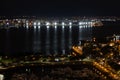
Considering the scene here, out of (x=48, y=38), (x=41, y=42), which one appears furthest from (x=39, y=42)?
(x=48, y=38)

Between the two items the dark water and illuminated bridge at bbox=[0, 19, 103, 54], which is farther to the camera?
illuminated bridge at bbox=[0, 19, 103, 54]

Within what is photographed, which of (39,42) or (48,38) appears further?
(48,38)

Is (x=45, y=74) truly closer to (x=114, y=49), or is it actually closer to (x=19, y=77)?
(x=19, y=77)

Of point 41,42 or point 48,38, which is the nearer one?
point 41,42

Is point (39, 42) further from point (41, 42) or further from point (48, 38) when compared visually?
point (48, 38)

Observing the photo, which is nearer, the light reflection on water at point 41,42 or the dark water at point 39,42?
the dark water at point 39,42

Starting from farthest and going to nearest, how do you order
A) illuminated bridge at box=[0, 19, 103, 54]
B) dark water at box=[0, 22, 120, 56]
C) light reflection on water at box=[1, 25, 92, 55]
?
illuminated bridge at box=[0, 19, 103, 54]
light reflection on water at box=[1, 25, 92, 55]
dark water at box=[0, 22, 120, 56]

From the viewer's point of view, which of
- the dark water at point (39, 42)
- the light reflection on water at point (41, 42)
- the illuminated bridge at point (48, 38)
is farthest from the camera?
the illuminated bridge at point (48, 38)

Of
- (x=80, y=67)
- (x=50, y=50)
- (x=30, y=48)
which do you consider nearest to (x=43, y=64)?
(x=80, y=67)

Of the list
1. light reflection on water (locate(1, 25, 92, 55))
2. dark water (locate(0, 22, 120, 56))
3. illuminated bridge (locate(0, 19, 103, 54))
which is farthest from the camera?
illuminated bridge (locate(0, 19, 103, 54))

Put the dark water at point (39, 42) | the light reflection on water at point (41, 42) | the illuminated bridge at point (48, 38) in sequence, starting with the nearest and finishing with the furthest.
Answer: the dark water at point (39, 42)
the light reflection on water at point (41, 42)
the illuminated bridge at point (48, 38)

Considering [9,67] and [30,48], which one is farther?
[30,48]
